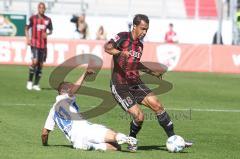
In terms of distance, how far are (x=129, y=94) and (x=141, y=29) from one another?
3.70 feet

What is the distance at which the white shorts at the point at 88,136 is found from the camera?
1151 centimetres

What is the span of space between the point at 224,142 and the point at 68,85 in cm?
343

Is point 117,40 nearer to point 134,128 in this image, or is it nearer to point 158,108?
point 158,108

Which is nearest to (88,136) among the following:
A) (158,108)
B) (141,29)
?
(158,108)

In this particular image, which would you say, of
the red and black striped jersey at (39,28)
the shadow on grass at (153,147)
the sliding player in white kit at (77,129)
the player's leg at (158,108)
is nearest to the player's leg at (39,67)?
the red and black striped jersey at (39,28)

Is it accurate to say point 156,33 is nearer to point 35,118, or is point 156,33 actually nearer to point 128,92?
point 35,118

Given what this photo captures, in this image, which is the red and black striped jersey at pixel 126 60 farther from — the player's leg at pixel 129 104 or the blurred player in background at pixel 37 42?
the blurred player in background at pixel 37 42

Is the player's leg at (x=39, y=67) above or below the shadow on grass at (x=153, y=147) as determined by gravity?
below

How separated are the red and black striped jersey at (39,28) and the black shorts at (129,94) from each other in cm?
1182

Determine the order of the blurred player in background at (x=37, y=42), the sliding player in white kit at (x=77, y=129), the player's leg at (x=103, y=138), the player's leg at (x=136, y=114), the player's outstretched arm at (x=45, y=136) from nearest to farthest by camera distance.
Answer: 1. the player's leg at (x=103, y=138)
2. the sliding player in white kit at (x=77, y=129)
3. the player's outstretched arm at (x=45, y=136)
4. the player's leg at (x=136, y=114)
5. the blurred player in background at (x=37, y=42)

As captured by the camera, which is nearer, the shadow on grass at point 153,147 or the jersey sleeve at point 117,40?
the jersey sleeve at point 117,40

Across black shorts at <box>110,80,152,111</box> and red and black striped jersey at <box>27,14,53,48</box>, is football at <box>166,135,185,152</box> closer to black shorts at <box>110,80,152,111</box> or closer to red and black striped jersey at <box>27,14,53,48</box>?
black shorts at <box>110,80,152,111</box>

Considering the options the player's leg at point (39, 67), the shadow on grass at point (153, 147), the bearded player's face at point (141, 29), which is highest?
the bearded player's face at point (141, 29)

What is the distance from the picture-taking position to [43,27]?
78.7ft
